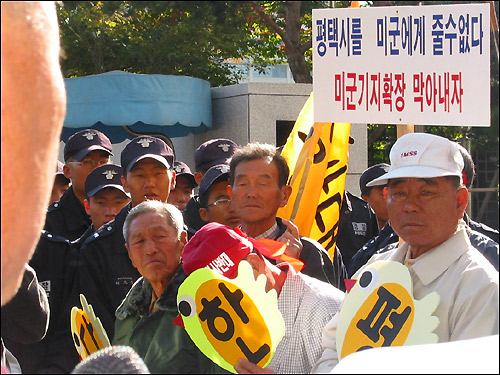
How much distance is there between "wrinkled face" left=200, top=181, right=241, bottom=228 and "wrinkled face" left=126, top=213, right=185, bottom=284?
108 cm

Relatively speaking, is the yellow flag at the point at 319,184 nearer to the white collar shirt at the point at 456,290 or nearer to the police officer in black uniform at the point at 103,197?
the police officer in black uniform at the point at 103,197

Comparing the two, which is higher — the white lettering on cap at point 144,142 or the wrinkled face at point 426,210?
the white lettering on cap at point 144,142

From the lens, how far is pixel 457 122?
3.96 metres

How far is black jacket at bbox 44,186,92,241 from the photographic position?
4.96 meters

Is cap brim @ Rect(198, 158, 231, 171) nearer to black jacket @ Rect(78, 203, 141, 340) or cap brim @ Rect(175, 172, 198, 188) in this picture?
cap brim @ Rect(175, 172, 198, 188)

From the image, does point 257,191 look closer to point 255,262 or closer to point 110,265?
point 110,265

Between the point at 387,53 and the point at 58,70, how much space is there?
338cm

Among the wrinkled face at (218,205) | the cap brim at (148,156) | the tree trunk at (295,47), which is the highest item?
the tree trunk at (295,47)

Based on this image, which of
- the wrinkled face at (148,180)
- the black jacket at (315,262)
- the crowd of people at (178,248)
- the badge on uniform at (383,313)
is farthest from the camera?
the wrinkled face at (148,180)

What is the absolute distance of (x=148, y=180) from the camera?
4.59m

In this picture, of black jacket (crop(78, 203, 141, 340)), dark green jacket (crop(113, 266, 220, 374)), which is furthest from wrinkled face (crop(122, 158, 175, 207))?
dark green jacket (crop(113, 266, 220, 374))

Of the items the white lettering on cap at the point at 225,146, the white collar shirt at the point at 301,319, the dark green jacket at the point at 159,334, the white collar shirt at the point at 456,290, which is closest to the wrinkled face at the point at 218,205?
the white lettering on cap at the point at 225,146

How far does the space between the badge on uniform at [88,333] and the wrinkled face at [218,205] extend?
1581mm

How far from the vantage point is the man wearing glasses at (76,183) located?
16.3 ft
